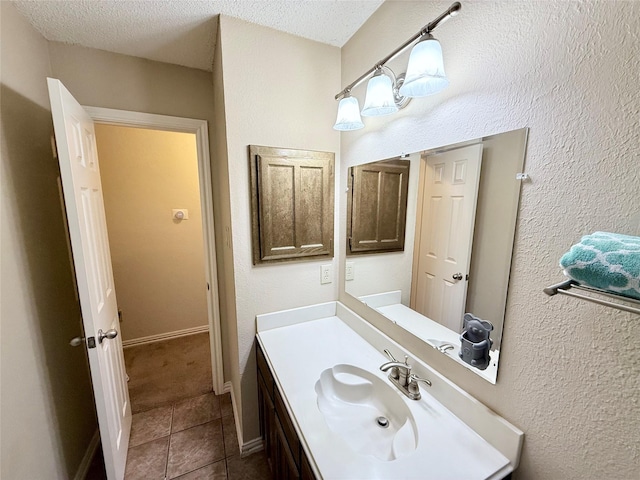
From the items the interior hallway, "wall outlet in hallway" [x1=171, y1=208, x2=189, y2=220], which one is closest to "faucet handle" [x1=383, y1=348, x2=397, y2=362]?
the interior hallway

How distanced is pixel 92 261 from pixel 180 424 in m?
1.32

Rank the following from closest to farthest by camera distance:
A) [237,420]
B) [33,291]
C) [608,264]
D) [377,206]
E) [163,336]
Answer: [608,264] < [33,291] < [377,206] < [237,420] < [163,336]

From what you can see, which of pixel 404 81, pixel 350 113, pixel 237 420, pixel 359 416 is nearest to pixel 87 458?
pixel 237 420

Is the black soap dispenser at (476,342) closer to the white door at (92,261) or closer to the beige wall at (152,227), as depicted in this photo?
the white door at (92,261)

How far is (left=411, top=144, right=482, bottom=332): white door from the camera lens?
88 centimetres

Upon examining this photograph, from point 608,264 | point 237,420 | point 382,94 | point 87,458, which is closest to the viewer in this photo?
point 608,264

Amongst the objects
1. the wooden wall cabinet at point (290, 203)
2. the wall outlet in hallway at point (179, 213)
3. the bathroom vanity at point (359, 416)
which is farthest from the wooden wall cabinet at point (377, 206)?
the wall outlet in hallway at point (179, 213)

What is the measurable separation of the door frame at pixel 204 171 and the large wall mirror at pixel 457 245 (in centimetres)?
130

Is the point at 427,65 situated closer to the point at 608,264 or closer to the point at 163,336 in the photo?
the point at 608,264

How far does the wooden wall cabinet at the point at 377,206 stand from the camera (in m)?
1.20

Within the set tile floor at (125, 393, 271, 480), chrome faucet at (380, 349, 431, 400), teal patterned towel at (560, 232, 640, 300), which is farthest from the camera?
tile floor at (125, 393, 271, 480)

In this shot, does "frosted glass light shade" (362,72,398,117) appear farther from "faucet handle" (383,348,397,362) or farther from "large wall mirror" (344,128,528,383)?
"faucet handle" (383,348,397,362)

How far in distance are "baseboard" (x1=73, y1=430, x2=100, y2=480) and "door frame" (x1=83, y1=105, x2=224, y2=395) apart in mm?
737

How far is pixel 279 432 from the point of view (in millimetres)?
1119
